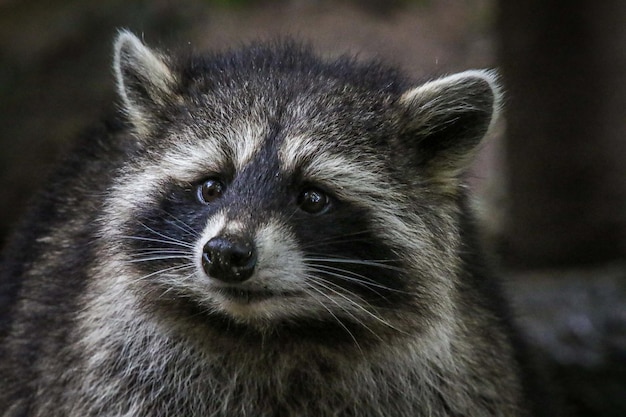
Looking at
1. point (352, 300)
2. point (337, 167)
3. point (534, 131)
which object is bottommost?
point (352, 300)

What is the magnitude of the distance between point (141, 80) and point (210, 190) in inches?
31.6

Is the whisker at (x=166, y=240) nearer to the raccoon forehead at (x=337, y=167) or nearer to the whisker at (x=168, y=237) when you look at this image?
the whisker at (x=168, y=237)

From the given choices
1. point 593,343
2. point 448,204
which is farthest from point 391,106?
point 593,343

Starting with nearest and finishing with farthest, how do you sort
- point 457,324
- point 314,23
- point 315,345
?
point 315,345
point 457,324
point 314,23

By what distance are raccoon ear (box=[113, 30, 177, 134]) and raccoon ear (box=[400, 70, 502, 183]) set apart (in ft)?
3.84

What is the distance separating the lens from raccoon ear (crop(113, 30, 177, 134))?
5.14 meters

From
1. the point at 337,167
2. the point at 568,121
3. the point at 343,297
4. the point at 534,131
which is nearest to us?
the point at 343,297

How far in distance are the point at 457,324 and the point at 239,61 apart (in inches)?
67.1

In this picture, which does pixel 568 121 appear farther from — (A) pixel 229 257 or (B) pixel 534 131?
(A) pixel 229 257

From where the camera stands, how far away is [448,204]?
5.04 meters

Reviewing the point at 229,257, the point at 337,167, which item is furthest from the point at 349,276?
the point at 229,257

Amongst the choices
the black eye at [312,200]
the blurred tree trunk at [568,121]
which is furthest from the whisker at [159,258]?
the blurred tree trunk at [568,121]

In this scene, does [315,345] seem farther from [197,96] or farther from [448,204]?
[197,96]

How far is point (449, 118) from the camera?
4.99 meters
